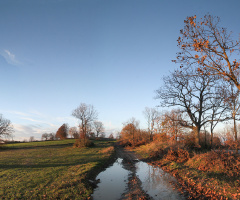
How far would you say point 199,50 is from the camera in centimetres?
917

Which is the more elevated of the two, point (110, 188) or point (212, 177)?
point (212, 177)

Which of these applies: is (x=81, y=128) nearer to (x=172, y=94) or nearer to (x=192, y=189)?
(x=172, y=94)

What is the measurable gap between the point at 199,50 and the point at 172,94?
13809mm

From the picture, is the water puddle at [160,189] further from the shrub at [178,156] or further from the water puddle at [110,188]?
the shrub at [178,156]

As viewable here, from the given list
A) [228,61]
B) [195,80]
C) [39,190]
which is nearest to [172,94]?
[195,80]

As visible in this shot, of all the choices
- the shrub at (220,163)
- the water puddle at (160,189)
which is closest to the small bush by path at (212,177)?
the shrub at (220,163)

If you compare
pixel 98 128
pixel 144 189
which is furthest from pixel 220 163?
pixel 98 128

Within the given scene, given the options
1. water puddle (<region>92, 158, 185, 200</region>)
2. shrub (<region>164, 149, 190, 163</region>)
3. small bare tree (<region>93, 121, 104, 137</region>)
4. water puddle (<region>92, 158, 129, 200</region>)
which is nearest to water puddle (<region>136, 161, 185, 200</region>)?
water puddle (<region>92, 158, 185, 200</region>)

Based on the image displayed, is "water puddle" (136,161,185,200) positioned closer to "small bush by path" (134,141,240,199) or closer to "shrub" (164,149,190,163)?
"small bush by path" (134,141,240,199)

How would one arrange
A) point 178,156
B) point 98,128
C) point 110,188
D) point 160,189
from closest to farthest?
point 160,189 < point 110,188 < point 178,156 < point 98,128

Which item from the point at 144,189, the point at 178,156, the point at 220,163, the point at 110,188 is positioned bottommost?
the point at 110,188

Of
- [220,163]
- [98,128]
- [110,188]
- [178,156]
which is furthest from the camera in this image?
[98,128]

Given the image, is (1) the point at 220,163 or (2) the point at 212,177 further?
(1) the point at 220,163

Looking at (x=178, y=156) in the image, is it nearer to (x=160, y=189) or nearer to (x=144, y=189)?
(x=160, y=189)
